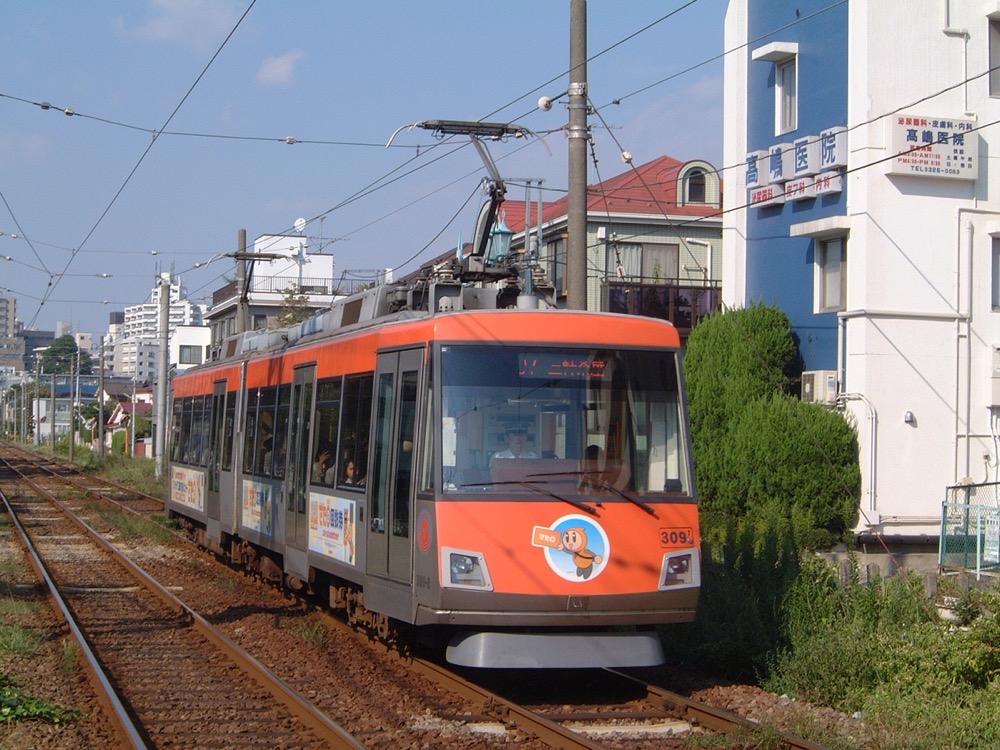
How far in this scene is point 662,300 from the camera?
30047 millimetres

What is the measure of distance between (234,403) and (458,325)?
827 cm

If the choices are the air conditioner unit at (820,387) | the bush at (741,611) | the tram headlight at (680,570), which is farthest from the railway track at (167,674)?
the air conditioner unit at (820,387)

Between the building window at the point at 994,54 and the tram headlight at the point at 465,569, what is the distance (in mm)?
16937

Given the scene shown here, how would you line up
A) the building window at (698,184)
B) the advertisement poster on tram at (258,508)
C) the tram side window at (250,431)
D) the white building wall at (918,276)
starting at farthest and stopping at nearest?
the building window at (698,184), the white building wall at (918,276), the tram side window at (250,431), the advertisement poster on tram at (258,508)

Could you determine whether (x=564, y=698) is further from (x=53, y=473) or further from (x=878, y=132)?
(x=53, y=473)

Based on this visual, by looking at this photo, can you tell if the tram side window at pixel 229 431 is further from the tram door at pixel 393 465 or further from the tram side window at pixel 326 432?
the tram door at pixel 393 465

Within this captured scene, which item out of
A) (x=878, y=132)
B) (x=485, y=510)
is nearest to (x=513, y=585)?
(x=485, y=510)

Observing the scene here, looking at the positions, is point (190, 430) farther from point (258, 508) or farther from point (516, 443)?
point (516, 443)

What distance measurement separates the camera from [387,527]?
9.73 m

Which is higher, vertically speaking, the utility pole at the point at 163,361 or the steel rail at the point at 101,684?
the utility pole at the point at 163,361

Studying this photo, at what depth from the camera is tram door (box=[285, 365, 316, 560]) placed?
12492 millimetres

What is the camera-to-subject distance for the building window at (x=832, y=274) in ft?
72.7

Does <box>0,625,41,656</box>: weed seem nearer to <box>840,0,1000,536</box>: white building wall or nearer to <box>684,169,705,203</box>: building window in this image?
<box>840,0,1000,536</box>: white building wall

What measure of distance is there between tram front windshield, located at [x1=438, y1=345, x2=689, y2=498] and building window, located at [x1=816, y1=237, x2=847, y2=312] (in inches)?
535
